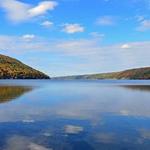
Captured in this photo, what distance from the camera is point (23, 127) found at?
87.2 feet

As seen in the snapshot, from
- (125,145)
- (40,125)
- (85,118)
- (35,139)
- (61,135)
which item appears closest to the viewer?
(125,145)

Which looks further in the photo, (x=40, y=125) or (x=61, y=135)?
(x=40, y=125)

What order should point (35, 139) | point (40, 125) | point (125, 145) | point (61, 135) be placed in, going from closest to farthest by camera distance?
1. point (125, 145)
2. point (35, 139)
3. point (61, 135)
4. point (40, 125)

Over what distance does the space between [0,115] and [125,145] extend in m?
16.9

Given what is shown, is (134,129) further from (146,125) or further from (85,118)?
(85,118)

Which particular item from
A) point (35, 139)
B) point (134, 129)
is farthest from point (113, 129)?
point (35, 139)

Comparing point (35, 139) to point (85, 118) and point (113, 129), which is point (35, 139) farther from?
point (85, 118)

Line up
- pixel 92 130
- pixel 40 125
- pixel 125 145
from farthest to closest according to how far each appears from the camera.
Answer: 1. pixel 40 125
2. pixel 92 130
3. pixel 125 145

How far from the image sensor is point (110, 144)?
20844 millimetres

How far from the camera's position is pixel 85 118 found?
32.3 metres

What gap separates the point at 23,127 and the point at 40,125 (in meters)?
1.70

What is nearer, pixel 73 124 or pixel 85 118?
pixel 73 124

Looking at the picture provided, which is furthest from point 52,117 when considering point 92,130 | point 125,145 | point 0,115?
point 125,145

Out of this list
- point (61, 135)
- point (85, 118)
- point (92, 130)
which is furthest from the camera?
point (85, 118)
